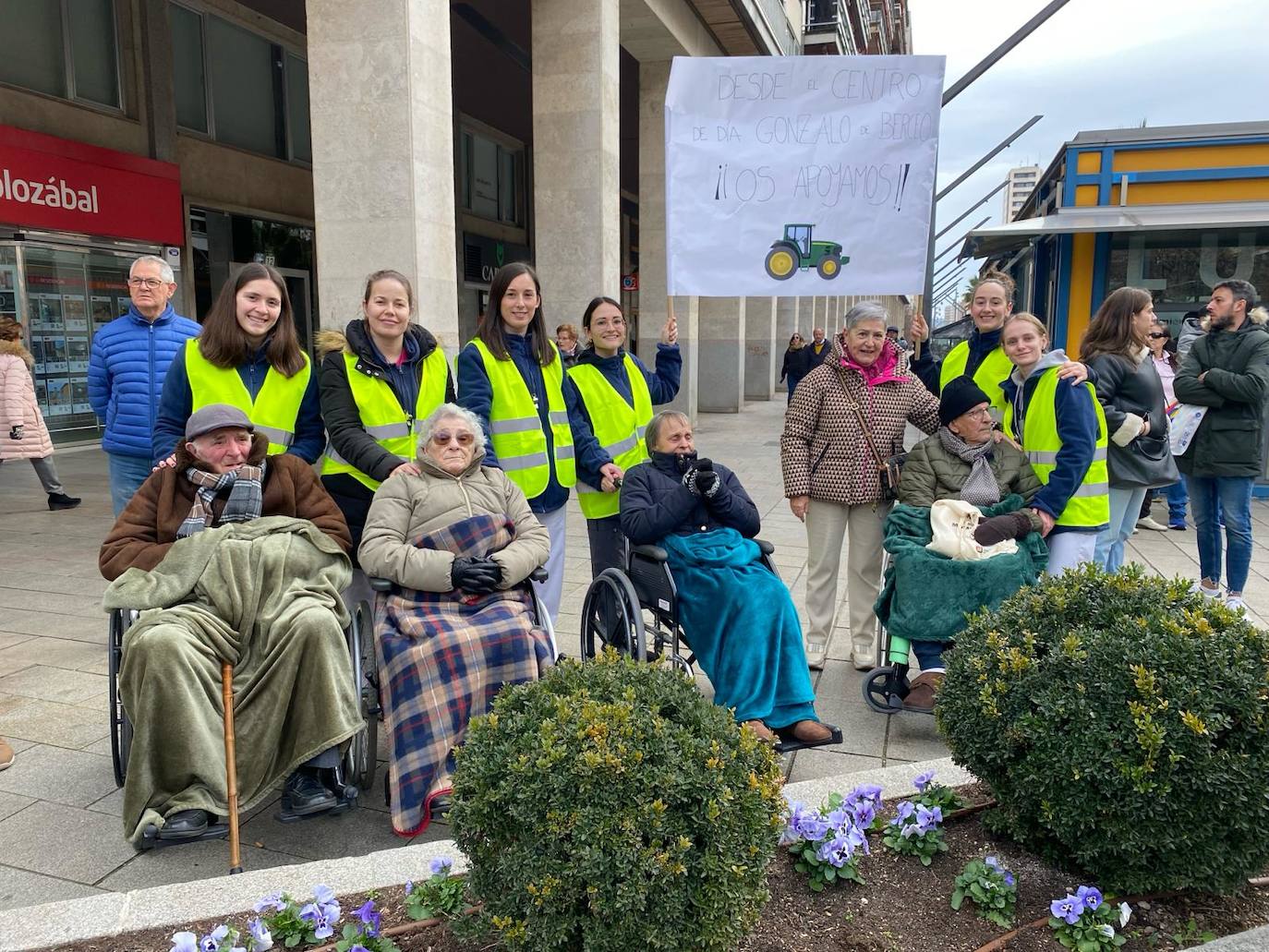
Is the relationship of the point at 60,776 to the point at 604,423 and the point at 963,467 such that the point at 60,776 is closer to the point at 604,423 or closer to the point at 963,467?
the point at 604,423

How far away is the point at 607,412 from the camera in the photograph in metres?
4.53

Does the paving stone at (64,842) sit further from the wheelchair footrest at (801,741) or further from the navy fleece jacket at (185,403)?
the wheelchair footrest at (801,741)

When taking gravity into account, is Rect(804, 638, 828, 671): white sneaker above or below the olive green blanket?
below

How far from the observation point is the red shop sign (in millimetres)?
10727

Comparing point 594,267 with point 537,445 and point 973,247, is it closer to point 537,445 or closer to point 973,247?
point 973,247

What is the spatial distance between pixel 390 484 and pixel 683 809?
6.78 ft

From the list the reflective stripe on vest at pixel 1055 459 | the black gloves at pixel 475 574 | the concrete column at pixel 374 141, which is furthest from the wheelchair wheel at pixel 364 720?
the concrete column at pixel 374 141

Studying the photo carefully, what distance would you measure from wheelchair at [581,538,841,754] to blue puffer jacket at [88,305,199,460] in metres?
2.53

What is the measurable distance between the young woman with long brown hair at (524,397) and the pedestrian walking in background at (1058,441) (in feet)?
6.21

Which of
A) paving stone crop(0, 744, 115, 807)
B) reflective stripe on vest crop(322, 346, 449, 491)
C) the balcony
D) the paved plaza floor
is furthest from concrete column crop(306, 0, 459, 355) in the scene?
the balcony

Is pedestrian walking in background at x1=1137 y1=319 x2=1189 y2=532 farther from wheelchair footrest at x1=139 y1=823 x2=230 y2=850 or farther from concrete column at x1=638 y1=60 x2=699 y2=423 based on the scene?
concrete column at x1=638 y1=60 x2=699 y2=423

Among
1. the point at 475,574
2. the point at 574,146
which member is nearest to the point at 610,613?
the point at 475,574

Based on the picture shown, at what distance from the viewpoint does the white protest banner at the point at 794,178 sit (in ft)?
15.5

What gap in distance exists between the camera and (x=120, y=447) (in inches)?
193
